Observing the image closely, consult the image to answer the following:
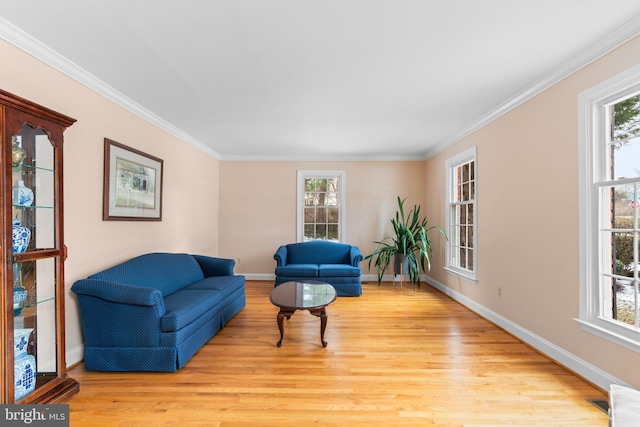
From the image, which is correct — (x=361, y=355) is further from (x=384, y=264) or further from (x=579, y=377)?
(x=384, y=264)

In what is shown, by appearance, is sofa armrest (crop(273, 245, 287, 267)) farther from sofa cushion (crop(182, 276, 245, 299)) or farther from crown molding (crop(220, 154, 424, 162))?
crown molding (crop(220, 154, 424, 162))

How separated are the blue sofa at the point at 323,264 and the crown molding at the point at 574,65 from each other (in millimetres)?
2807

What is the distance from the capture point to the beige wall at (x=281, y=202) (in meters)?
6.14

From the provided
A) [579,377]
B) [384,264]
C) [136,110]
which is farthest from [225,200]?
[579,377]

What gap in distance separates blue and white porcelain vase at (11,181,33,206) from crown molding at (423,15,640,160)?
3999 mm

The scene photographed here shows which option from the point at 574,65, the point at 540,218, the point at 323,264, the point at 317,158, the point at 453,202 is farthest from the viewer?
the point at 317,158

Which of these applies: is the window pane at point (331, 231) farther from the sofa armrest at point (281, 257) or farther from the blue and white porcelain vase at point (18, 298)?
the blue and white porcelain vase at point (18, 298)

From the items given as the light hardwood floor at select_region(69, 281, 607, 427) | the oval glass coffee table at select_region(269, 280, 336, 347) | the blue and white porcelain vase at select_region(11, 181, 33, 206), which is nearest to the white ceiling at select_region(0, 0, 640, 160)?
the blue and white porcelain vase at select_region(11, 181, 33, 206)

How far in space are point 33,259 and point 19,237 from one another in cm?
15

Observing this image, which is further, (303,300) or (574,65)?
(303,300)

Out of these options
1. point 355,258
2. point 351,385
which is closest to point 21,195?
point 351,385

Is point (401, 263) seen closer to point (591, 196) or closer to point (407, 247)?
point (407, 247)

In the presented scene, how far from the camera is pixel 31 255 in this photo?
192 centimetres

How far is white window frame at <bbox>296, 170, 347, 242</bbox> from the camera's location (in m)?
6.14
